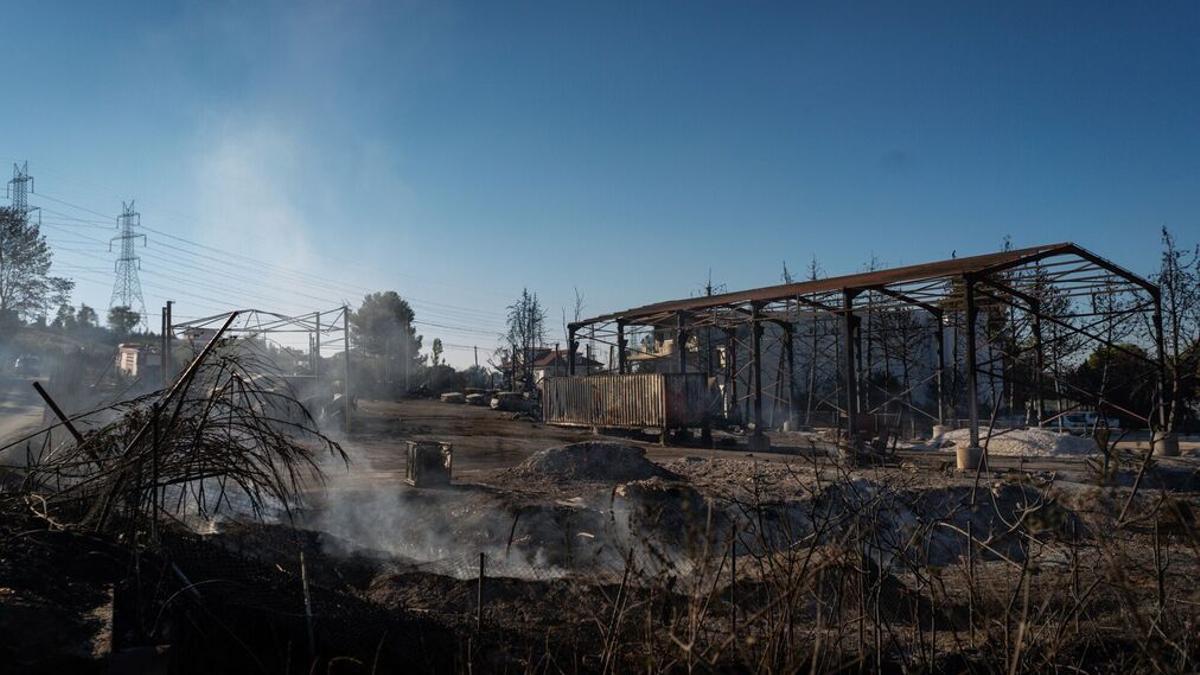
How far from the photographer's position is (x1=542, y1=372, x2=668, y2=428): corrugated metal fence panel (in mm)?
25172

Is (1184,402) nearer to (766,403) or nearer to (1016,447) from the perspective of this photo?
(1016,447)

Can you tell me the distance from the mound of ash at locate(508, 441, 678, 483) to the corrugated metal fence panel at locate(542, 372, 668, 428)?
10090mm

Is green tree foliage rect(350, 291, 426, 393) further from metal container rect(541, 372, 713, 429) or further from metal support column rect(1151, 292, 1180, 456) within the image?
metal support column rect(1151, 292, 1180, 456)

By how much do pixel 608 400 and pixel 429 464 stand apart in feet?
50.9

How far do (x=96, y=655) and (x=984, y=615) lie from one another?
3.52m

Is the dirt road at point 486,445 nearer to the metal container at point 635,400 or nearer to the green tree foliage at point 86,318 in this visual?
the metal container at point 635,400

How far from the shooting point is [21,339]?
46469 mm

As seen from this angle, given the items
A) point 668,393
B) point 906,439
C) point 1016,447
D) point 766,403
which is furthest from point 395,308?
point 1016,447

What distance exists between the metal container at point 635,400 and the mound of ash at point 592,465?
9930 millimetres

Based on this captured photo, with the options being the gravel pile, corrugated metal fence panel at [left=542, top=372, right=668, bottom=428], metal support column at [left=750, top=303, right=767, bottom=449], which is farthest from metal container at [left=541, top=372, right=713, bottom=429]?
the gravel pile

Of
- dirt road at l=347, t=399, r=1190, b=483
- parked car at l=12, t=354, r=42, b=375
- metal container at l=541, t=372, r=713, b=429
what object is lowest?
dirt road at l=347, t=399, r=1190, b=483

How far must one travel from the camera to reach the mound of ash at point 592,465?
46.3 feet

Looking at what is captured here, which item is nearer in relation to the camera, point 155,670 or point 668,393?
point 155,670

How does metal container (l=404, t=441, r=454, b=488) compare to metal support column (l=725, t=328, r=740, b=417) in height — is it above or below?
below
